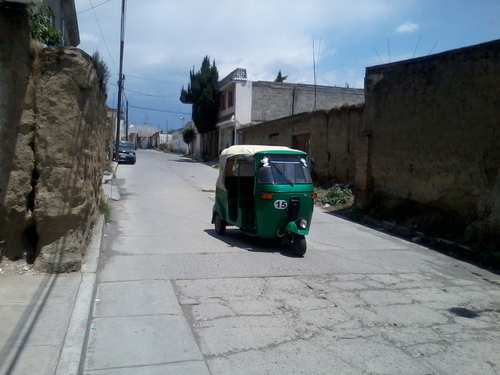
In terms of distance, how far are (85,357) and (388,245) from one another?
27.1 feet

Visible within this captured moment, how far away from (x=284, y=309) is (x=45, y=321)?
2913 mm

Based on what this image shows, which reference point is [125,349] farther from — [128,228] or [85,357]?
[128,228]

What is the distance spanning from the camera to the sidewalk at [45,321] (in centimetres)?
484

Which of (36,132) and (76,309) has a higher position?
(36,132)

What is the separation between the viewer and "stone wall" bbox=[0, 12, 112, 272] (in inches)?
297

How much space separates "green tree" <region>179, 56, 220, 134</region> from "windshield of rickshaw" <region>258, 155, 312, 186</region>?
36.9m

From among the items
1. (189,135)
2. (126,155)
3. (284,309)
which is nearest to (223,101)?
(126,155)

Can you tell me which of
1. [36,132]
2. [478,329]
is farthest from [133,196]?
[478,329]

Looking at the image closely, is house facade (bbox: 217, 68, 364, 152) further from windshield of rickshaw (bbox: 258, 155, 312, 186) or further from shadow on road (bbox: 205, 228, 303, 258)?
windshield of rickshaw (bbox: 258, 155, 312, 186)

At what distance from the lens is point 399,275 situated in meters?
9.11

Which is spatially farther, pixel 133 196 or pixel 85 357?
pixel 133 196

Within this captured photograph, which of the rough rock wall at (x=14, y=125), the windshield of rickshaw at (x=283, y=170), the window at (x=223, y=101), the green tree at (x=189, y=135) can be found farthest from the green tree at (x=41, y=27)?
the green tree at (x=189, y=135)

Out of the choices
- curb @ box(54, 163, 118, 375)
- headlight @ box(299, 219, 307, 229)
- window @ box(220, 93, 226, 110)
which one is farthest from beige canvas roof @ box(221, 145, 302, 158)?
window @ box(220, 93, 226, 110)

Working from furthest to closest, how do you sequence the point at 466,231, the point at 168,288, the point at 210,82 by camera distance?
the point at 210,82, the point at 466,231, the point at 168,288
